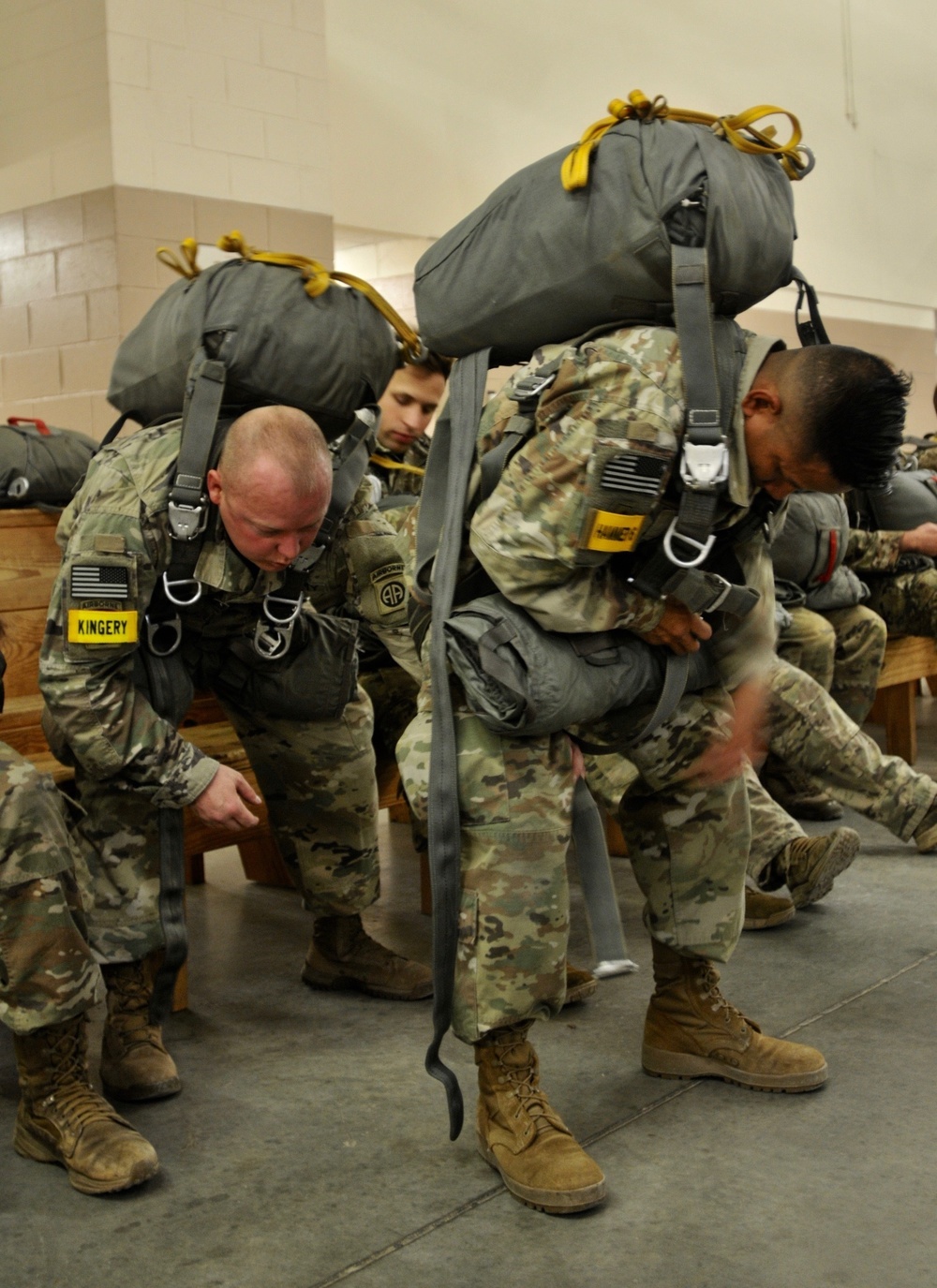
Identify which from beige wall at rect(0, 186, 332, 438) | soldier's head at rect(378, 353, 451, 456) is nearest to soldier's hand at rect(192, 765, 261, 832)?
soldier's head at rect(378, 353, 451, 456)

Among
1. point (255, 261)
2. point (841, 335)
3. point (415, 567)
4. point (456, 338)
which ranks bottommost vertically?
point (415, 567)

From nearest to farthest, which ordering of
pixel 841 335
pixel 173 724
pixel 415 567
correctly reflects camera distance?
pixel 415 567 < pixel 173 724 < pixel 841 335

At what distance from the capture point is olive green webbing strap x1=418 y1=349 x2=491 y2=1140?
1.86 meters

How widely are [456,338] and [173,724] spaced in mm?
850

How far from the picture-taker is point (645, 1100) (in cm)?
215

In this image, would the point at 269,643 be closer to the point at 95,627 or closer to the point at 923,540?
the point at 95,627

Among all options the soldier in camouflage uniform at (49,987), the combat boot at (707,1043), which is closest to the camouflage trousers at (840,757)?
the combat boot at (707,1043)

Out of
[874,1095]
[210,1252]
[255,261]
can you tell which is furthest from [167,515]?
[874,1095]

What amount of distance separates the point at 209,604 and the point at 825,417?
3.69 ft

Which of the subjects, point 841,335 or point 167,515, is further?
point 841,335

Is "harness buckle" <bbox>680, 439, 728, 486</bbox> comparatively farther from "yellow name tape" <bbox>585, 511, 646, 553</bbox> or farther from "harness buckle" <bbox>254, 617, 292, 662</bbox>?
"harness buckle" <bbox>254, 617, 292, 662</bbox>

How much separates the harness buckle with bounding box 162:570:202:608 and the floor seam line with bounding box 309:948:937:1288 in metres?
1.04

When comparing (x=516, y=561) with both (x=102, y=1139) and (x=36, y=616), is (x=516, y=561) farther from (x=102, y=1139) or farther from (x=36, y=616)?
(x=36, y=616)

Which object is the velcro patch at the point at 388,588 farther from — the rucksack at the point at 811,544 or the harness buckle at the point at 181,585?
the rucksack at the point at 811,544
